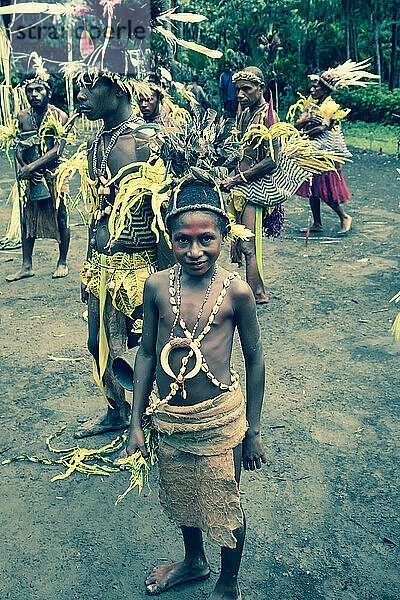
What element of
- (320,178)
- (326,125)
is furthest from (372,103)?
(326,125)

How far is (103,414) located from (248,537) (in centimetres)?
144

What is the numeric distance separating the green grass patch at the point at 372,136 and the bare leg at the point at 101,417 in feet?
40.5

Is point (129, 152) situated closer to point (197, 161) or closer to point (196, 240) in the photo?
point (197, 161)

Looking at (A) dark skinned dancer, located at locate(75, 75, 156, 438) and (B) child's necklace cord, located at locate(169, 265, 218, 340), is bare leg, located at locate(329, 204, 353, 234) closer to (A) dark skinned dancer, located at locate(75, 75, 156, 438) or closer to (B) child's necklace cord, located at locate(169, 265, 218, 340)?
(A) dark skinned dancer, located at locate(75, 75, 156, 438)

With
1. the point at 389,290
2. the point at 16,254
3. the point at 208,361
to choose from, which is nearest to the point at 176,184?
the point at 208,361

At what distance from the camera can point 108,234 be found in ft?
12.0

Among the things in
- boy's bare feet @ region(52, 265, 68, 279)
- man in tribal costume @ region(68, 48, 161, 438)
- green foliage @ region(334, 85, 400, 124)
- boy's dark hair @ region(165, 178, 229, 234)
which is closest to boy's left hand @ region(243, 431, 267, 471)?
boy's dark hair @ region(165, 178, 229, 234)

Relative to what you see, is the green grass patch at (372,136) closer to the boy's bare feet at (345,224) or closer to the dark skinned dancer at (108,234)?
the boy's bare feet at (345,224)

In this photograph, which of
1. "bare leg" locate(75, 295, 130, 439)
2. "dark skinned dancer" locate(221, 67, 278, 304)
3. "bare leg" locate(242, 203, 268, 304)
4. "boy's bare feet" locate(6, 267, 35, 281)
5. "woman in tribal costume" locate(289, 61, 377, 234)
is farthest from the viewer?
"woman in tribal costume" locate(289, 61, 377, 234)

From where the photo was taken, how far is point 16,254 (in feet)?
26.0

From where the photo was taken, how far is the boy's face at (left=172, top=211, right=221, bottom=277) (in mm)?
2492

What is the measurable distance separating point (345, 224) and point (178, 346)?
21.1 ft

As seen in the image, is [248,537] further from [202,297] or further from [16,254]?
[16,254]

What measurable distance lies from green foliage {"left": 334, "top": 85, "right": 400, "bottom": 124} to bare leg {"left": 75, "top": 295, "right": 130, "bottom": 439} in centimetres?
1632
